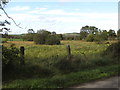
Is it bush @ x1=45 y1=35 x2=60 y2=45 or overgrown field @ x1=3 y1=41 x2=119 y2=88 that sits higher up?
bush @ x1=45 y1=35 x2=60 y2=45

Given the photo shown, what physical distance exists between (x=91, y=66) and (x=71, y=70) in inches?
72.7

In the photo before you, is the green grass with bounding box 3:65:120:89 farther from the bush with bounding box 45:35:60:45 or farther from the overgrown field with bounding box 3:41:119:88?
the bush with bounding box 45:35:60:45

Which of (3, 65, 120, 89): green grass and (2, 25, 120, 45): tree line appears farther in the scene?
(2, 25, 120, 45): tree line

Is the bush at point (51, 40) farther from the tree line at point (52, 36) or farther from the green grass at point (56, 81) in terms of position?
the green grass at point (56, 81)

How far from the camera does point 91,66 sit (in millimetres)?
11469

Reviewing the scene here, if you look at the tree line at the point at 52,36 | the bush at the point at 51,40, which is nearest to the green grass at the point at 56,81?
the tree line at the point at 52,36

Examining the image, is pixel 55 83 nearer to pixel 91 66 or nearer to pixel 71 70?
pixel 71 70

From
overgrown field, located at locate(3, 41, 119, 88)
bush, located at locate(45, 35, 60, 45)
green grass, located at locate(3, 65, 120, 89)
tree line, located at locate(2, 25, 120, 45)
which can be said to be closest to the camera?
green grass, located at locate(3, 65, 120, 89)

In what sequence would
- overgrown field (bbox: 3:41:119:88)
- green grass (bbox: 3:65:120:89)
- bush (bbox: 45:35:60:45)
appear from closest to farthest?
green grass (bbox: 3:65:120:89)
overgrown field (bbox: 3:41:119:88)
bush (bbox: 45:35:60:45)

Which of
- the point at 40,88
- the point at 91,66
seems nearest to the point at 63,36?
the point at 91,66

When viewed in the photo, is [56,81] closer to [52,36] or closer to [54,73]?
[54,73]

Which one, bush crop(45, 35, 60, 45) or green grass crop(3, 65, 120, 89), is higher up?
bush crop(45, 35, 60, 45)

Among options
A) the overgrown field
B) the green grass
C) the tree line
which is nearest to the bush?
the tree line

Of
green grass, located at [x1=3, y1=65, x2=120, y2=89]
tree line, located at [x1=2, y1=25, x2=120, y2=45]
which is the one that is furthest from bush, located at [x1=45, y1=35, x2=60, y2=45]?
green grass, located at [x1=3, y1=65, x2=120, y2=89]
